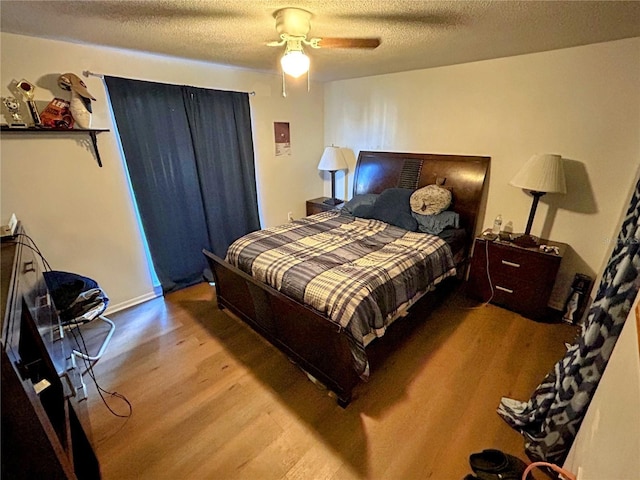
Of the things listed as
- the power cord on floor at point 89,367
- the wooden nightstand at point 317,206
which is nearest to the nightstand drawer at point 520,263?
the wooden nightstand at point 317,206

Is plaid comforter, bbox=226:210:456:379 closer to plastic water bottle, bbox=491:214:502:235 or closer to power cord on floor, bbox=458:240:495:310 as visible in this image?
power cord on floor, bbox=458:240:495:310

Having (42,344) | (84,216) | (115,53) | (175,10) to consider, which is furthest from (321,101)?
(42,344)

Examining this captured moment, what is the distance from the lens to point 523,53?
8.03 feet

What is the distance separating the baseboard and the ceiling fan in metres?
2.53

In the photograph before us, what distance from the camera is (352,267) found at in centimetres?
210

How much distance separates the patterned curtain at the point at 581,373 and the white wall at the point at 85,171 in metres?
3.24

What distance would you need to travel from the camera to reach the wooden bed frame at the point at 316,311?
1.76 m

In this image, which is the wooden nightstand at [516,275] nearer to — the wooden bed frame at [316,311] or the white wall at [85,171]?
the wooden bed frame at [316,311]

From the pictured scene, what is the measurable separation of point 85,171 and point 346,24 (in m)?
2.29

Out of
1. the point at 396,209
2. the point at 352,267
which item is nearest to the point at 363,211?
the point at 396,209

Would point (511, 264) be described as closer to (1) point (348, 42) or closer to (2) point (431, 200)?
(2) point (431, 200)

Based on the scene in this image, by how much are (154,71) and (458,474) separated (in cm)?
358

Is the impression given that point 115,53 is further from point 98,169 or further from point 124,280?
point 124,280

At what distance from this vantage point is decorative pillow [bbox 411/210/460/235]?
2.81 m
